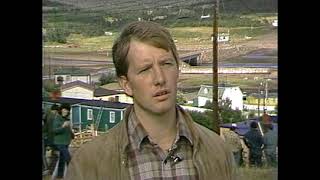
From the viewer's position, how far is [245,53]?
1609 millimetres

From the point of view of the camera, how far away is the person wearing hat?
61.0 inches

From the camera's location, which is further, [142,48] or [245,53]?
[245,53]

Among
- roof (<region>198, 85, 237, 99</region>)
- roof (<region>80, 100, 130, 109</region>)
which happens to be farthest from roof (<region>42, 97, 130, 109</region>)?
roof (<region>198, 85, 237, 99</region>)

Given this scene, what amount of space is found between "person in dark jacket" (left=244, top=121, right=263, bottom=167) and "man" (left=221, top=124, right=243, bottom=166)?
29mm

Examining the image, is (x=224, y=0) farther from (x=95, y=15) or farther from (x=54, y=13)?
(x=54, y=13)

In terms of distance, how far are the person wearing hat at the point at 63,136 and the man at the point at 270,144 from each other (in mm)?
613

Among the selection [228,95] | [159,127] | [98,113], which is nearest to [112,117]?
[98,113]

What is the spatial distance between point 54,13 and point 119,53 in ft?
0.89

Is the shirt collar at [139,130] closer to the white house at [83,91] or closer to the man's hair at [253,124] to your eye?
the white house at [83,91]

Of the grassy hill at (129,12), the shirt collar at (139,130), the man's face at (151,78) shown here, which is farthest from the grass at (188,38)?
the shirt collar at (139,130)

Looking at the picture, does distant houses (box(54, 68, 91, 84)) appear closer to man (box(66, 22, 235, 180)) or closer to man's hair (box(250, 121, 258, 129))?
man (box(66, 22, 235, 180))
